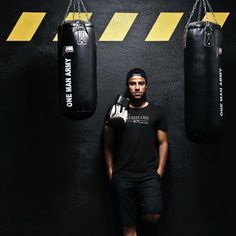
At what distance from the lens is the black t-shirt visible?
4340 mm

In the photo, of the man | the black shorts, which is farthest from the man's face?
the black shorts

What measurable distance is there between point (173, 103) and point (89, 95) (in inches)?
52.2

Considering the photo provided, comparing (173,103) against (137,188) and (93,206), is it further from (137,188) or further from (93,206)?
(93,206)

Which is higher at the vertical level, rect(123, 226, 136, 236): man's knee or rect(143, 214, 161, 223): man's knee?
rect(143, 214, 161, 223): man's knee

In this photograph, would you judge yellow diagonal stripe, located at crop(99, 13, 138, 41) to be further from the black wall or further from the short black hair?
the short black hair

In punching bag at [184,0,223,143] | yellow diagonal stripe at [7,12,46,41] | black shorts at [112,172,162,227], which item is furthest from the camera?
yellow diagonal stripe at [7,12,46,41]

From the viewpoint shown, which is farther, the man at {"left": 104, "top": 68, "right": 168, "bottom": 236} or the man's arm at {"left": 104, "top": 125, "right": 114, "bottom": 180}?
the man's arm at {"left": 104, "top": 125, "right": 114, "bottom": 180}

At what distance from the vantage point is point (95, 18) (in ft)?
15.3

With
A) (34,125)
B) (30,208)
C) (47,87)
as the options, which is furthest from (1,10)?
(30,208)

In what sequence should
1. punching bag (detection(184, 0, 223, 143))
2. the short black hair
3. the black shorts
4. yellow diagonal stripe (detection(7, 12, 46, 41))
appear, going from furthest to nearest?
yellow diagonal stripe (detection(7, 12, 46, 41)) → the short black hair → the black shorts → punching bag (detection(184, 0, 223, 143))

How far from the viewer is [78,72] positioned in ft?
11.9

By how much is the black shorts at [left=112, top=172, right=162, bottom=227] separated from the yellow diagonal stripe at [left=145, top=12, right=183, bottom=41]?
4.25ft

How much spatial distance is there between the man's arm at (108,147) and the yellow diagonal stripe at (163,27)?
3.13 ft

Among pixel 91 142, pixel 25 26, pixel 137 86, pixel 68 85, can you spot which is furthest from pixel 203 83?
pixel 25 26
